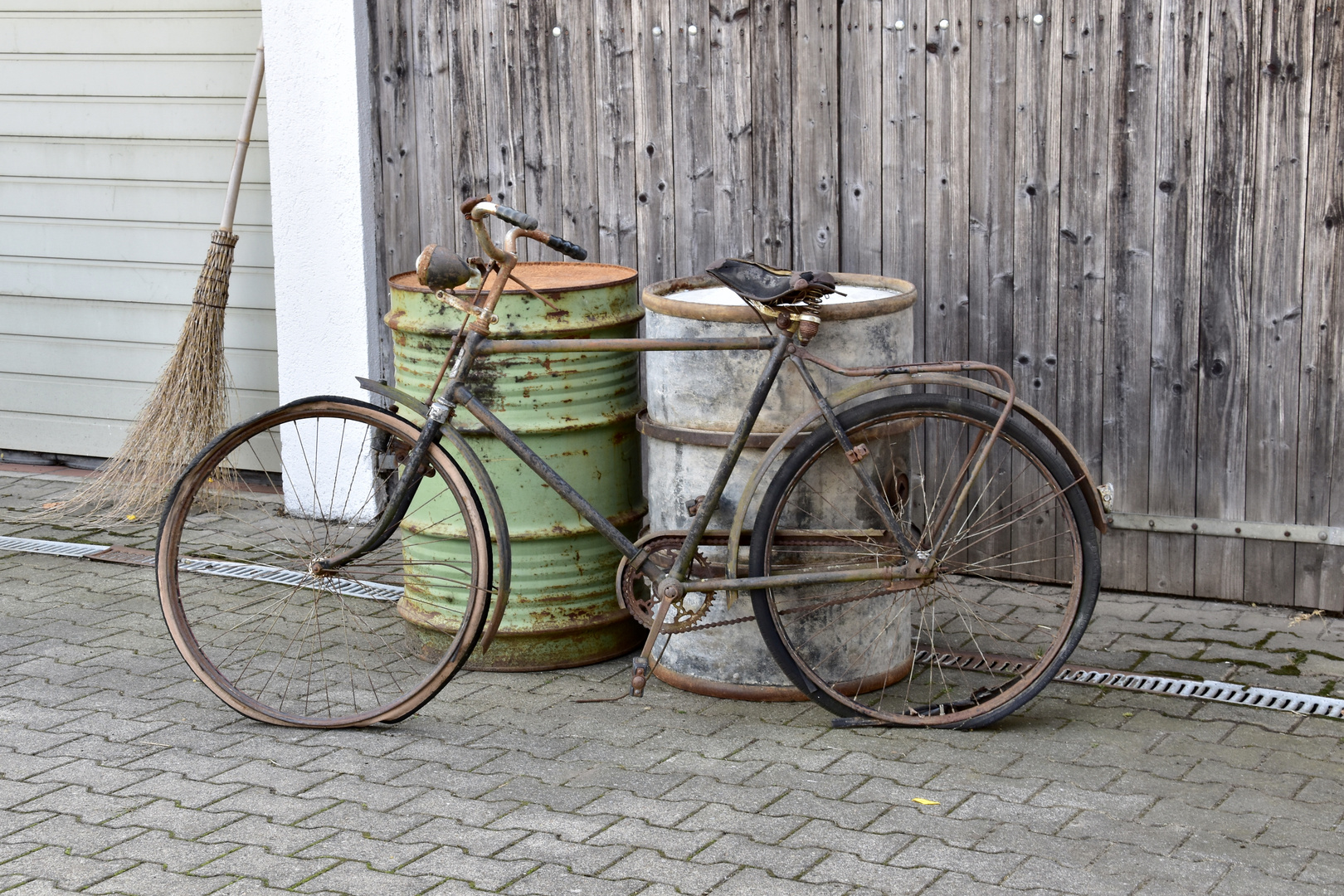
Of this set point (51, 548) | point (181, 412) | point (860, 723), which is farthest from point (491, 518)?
point (181, 412)

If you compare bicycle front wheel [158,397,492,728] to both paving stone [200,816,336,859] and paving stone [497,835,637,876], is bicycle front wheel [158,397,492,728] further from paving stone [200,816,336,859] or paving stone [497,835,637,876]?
paving stone [497,835,637,876]

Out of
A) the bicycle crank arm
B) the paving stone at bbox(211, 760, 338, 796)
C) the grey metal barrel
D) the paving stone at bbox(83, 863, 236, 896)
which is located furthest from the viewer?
the grey metal barrel

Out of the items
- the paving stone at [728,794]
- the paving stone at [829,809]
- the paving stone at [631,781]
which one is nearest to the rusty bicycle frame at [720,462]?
the paving stone at [631,781]

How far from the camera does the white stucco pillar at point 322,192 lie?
21.8 feet

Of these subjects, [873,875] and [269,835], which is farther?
[269,835]

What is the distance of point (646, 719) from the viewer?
456cm

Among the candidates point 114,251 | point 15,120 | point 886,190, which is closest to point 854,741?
point 886,190

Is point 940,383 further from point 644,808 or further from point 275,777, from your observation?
point 275,777

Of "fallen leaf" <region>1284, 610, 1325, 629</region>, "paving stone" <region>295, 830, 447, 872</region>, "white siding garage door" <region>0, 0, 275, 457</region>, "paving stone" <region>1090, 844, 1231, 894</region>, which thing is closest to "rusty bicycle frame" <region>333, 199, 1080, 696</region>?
"paving stone" <region>295, 830, 447, 872</region>

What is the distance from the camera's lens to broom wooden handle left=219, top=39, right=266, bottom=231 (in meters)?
6.85

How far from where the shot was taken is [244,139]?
6.92 metres

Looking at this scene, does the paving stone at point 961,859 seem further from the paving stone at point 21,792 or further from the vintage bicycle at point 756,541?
the paving stone at point 21,792

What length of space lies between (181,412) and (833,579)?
3803 mm

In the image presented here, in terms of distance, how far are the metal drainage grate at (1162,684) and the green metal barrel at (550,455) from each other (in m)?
1.07
